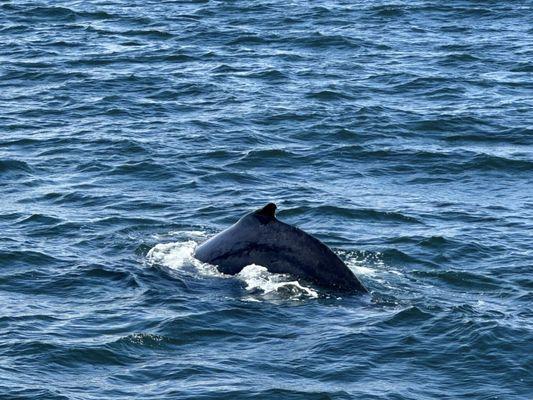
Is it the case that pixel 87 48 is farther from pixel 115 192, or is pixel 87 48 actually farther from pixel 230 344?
pixel 230 344

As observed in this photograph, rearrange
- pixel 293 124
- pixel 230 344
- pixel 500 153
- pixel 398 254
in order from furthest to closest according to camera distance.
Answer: pixel 293 124, pixel 500 153, pixel 398 254, pixel 230 344

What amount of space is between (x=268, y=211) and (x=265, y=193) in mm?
6898

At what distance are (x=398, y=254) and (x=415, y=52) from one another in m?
19.3

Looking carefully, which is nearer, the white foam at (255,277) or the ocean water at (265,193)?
the ocean water at (265,193)

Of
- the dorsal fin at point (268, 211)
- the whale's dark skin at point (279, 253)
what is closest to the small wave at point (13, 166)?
the whale's dark skin at point (279, 253)

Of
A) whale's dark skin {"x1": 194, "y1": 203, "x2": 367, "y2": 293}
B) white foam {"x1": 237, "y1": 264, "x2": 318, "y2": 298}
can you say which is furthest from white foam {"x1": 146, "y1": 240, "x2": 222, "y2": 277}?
white foam {"x1": 237, "y1": 264, "x2": 318, "y2": 298}

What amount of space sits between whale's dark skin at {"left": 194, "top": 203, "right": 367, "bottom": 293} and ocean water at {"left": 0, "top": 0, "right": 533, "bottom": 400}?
0.74 ft

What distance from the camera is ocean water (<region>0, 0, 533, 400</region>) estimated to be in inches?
745

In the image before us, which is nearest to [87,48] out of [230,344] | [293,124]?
[293,124]

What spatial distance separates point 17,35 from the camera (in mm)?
44875

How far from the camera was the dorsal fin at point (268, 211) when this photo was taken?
20906 millimetres

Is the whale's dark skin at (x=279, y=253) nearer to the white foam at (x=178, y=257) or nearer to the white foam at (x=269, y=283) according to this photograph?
the white foam at (x=269, y=283)

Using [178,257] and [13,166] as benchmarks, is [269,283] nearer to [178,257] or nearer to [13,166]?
[178,257]

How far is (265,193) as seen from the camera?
91.8ft
